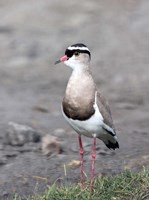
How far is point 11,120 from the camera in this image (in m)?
9.58

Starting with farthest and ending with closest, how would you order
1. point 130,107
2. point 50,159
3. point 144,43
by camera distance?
point 144,43
point 130,107
point 50,159

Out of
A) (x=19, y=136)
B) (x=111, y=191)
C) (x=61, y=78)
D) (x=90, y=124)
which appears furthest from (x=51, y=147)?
(x=61, y=78)

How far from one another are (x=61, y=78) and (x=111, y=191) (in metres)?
6.50

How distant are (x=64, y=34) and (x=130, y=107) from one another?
13.9 feet

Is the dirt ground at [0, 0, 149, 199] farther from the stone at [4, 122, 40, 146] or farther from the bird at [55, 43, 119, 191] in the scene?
the bird at [55, 43, 119, 191]

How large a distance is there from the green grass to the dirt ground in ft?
2.58

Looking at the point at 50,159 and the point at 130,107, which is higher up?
the point at 130,107

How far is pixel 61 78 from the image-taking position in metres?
12.5

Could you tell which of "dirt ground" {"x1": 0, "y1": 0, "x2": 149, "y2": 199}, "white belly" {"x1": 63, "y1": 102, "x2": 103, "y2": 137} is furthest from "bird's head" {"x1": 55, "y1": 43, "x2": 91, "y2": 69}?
"dirt ground" {"x1": 0, "y1": 0, "x2": 149, "y2": 199}

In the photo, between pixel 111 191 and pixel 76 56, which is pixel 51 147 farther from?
pixel 76 56

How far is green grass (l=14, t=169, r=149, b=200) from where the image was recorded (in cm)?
604

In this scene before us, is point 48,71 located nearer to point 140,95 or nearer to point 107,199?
point 140,95

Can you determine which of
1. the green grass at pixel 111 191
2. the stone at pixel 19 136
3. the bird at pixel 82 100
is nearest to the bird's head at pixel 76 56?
the bird at pixel 82 100

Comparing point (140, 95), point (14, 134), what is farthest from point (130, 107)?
point (14, 134)
